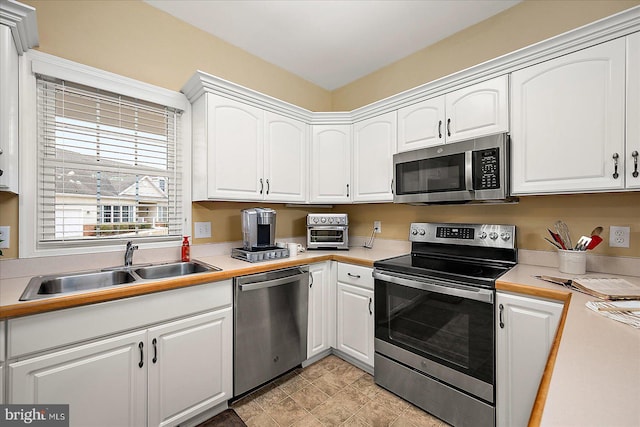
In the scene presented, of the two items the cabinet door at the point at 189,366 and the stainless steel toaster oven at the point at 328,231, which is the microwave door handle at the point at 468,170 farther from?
the cabinet door at the point at 189,366

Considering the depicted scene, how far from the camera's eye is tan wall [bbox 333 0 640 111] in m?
1.75

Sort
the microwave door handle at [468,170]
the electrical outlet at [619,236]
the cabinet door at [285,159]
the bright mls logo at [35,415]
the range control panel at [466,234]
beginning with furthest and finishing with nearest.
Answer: the cabinet door at [285,159] < the range control panel at [466,234] < the microwave door handle at [468,170] < the electrical outlet at [619,236] < the bright mls logo at [35,415]

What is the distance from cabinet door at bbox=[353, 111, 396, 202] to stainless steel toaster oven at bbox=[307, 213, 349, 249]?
26cm

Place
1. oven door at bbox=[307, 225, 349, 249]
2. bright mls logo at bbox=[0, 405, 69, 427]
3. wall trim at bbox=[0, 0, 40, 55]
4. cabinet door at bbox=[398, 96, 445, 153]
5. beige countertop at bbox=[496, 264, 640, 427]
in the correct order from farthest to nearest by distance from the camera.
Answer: oven door at bbox=[307, 225, 349, 249] → cabinet door at bbox=[398, 96, 445, 153] → wall trim at bbox=[0, 0, 40, 55] → bright mls logo at bbox=[0, 405, 69, 427] → beige countertop at bbox=[496, 264, 640, 427]

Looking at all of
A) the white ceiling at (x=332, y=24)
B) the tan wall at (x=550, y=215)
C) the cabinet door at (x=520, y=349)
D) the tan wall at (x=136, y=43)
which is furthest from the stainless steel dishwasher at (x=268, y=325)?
the white ceiling at (x=332, y=24)

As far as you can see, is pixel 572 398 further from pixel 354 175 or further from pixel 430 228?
pixel 354 175

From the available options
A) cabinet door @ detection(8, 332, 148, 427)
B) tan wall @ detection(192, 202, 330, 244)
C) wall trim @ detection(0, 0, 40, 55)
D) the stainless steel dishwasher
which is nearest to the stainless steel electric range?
the stainless steel dishwasher

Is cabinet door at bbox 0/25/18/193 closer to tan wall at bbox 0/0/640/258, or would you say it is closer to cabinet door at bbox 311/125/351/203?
tan wall at bbox 0/0/640/258

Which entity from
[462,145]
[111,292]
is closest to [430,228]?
[462,145]

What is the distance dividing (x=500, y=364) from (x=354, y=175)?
1.76 meters

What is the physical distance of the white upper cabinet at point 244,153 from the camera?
2.00 m

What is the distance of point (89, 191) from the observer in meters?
1.77

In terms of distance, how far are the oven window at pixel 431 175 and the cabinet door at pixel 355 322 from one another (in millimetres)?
868

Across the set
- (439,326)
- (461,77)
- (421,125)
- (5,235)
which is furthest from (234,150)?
(439,326)
